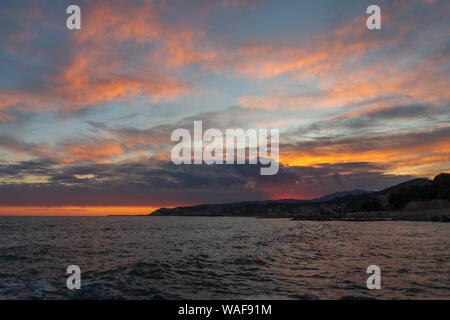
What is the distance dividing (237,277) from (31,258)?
2255 centimetres

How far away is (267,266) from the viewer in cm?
2420

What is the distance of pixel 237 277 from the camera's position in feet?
66.4

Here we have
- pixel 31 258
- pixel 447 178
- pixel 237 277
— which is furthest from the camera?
pixel 447 178
